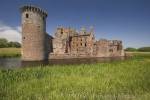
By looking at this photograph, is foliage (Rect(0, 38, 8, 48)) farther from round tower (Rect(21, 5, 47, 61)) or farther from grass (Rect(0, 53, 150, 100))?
grass (Rect(0, 53, 150, 100))

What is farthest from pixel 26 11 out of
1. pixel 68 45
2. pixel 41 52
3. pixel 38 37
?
pixel 68 45

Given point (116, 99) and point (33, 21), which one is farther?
point (33, 21)

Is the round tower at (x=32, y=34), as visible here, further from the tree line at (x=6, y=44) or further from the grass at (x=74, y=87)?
the tree line at (x=6, y=44)

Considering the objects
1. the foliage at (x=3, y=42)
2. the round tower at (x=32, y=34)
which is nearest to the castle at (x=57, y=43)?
the round tower at (x=32, y=34)

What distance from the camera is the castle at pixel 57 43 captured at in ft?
135

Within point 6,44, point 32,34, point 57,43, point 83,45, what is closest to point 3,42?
point 6,44

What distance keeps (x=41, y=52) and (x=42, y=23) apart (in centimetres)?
769

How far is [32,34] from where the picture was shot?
41219mm

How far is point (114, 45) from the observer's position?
63.7 meters

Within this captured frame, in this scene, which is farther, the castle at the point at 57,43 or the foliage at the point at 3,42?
the foliage at the point at 3,42

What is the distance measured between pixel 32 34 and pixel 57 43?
18.6 metres

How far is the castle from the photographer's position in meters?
41.2

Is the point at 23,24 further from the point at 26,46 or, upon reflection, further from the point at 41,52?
the point at 41,52

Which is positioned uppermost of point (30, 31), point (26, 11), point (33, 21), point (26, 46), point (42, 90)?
point (26, 11)
